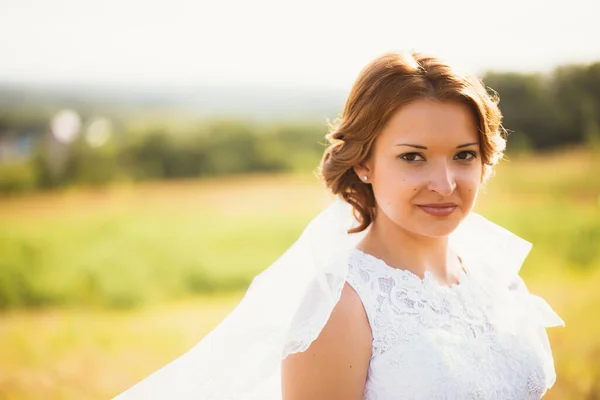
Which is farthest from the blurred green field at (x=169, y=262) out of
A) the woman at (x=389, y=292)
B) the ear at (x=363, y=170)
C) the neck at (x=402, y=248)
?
the ear at (x=363, y=170)

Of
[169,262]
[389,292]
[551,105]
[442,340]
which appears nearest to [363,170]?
[389,292]

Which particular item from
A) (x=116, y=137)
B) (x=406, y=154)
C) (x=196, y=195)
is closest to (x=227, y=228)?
(x=196, y=195)

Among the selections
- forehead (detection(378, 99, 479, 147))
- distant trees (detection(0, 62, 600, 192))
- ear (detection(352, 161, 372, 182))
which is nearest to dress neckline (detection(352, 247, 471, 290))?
ear (detection(352, 161, 372, 182))

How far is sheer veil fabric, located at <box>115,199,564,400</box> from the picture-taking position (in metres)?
1.56

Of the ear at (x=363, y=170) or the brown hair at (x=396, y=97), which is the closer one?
the brown hair at (x=396, y=97)

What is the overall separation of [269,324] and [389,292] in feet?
1.27

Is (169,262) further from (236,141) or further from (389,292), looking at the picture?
(389,292)

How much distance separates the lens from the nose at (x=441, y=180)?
5.20 ft

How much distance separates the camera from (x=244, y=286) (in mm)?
4586

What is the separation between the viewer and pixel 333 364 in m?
1.43

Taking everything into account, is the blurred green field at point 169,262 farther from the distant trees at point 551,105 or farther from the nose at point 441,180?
the nose at point 441,180

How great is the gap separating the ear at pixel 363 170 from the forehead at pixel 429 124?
0.14 meters

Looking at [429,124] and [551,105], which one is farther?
[551,105]

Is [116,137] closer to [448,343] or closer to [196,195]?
[196,195]
